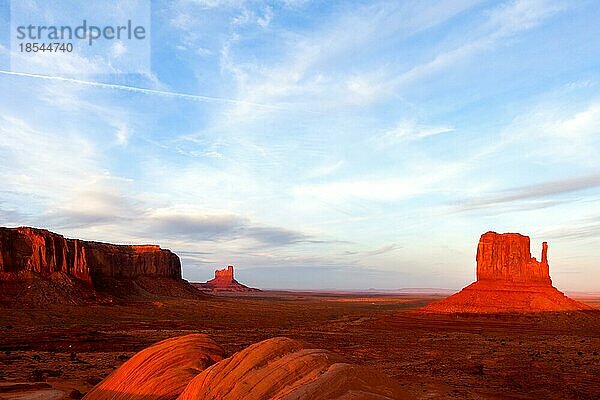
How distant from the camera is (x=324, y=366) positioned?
8727 millimetres

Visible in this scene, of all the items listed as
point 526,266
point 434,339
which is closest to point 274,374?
point 434,339

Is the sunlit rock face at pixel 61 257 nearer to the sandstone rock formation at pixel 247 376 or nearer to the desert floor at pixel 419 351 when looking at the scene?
the desert floor at pixel 419 351

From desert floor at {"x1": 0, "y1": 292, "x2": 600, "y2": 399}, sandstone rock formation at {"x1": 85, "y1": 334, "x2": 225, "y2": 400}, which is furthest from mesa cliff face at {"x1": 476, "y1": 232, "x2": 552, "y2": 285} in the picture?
sandstone rock formation at {"x1": 85, "y1": 334, "x2": 225, "y2": 400}

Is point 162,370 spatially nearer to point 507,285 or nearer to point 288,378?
point 288,378

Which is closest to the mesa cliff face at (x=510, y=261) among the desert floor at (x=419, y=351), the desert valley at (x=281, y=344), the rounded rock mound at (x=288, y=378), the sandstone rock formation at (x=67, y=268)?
the desert valley at (x=281, y=344)

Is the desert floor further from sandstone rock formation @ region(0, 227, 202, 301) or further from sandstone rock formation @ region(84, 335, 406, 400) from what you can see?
sandstone rock formation @ region(0, 227, 202, 301)

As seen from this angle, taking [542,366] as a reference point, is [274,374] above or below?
above

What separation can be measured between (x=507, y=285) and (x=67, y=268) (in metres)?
78.7

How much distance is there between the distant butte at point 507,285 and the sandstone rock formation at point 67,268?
61.0 m

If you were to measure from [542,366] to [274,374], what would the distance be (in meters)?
24.8

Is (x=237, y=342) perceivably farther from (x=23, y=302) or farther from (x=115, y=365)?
(x=23, y=302)

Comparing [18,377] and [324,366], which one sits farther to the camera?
[18,377]

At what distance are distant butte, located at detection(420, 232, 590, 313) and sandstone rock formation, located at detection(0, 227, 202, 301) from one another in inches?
2402

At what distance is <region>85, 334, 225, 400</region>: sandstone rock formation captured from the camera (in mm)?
12234
